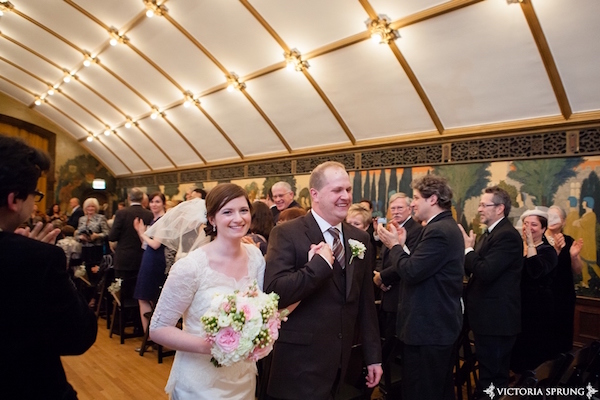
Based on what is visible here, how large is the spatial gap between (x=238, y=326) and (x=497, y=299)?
8.25ft

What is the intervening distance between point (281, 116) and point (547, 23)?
5251mm

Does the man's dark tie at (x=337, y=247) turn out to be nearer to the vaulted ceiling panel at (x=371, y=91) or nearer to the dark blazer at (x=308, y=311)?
the dark blazer at (x=308, y=311)

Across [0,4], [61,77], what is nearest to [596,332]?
[0,4]

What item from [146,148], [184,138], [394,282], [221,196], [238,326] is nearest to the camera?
[238,326]

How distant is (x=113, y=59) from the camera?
1026 centimetres

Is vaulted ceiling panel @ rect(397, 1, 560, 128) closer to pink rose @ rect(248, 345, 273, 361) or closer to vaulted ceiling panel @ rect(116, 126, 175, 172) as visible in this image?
pink rose @ rect(248, 345, 273, 361)

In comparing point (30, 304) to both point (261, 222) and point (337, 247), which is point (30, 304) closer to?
point (337, 247)

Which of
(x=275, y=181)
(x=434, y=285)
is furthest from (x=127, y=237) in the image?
(x=275, y=181)

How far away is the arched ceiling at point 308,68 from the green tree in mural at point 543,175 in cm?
48

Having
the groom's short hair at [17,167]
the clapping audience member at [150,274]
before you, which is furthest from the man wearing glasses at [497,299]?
the clapping audience member at [150,274]

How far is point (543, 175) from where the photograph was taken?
544cm

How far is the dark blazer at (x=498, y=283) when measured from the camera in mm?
3311

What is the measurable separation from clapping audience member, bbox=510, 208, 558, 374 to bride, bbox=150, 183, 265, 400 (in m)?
2.73

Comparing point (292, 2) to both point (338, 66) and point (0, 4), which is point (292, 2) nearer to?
point (338, 66)
